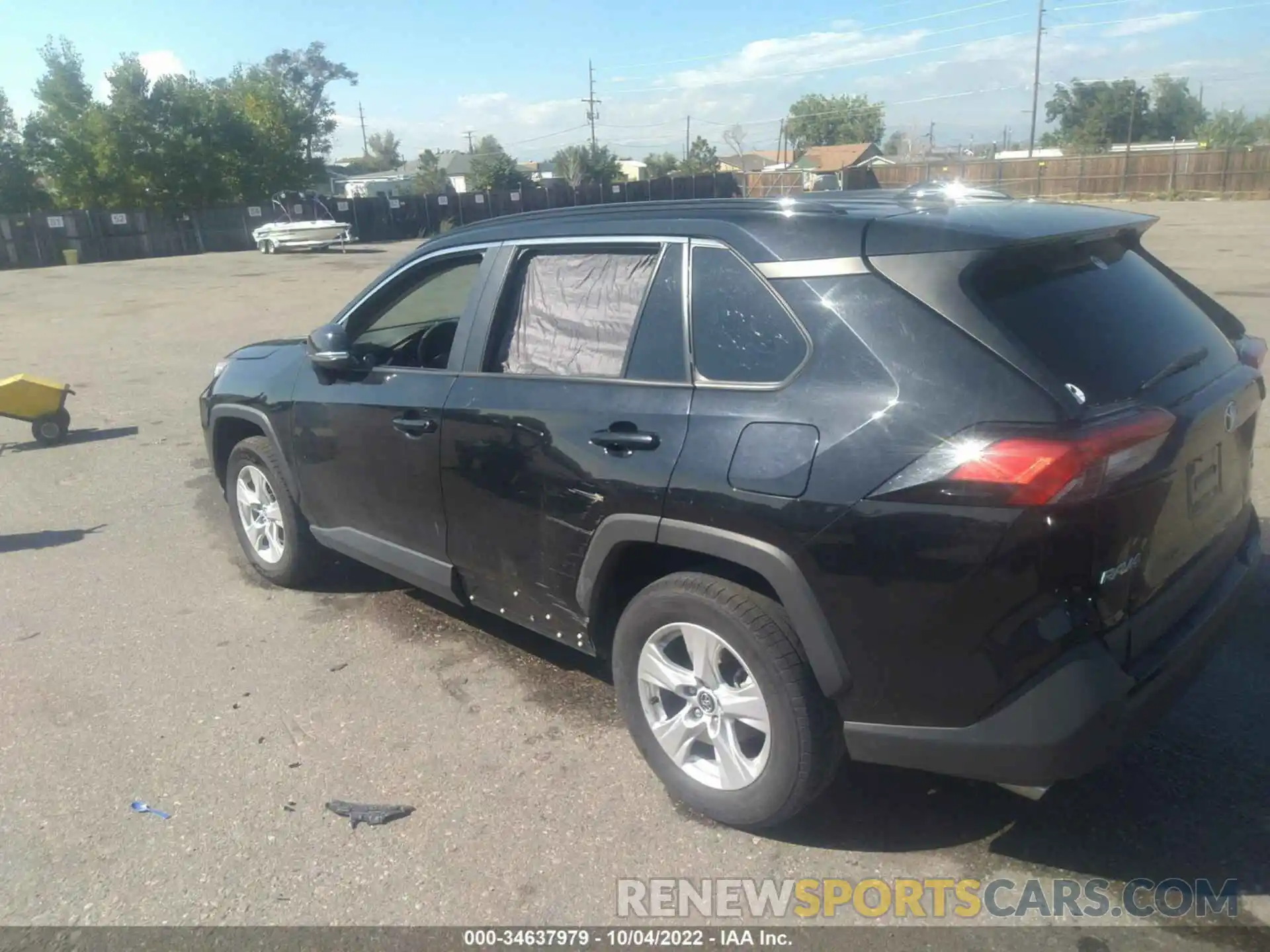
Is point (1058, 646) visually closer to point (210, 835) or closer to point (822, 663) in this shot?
point (822, 663)

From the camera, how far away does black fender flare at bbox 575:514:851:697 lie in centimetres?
279

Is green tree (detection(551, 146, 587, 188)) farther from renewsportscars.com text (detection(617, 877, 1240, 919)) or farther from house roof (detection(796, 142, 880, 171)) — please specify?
renewsportscars.com text (detection(617, 877, 1240, 919))

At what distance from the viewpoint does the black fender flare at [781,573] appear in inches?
110

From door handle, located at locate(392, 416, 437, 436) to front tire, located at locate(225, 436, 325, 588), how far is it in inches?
46.8

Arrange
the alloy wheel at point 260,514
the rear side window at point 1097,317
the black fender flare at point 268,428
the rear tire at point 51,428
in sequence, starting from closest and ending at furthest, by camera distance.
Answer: the rear side window at point 1097,317 < the black fender flare at point 268,428 < the alloy wheel at point 260,514 < the rear tire at point 51,428

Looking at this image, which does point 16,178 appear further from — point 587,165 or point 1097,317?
point 1097,317

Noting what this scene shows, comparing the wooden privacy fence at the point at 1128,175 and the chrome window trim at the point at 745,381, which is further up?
the chrome window trim at the point at 745,381

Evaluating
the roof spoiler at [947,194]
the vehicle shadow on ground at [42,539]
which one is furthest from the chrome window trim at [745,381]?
the vehicle shadow on ground at [42,539]

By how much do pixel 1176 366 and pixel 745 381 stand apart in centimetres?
124

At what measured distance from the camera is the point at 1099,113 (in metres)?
89.9

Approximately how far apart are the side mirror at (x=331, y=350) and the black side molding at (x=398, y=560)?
2.45 ft

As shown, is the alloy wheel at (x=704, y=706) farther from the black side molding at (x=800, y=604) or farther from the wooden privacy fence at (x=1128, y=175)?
the wooden privacy fence at (x=1128, y=175)

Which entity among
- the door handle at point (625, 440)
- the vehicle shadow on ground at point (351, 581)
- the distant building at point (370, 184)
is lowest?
the vehicle shadow on ground at point (351, 581)

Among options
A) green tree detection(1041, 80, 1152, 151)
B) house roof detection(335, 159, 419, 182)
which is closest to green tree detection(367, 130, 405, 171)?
house roof detection(335, 159, 419, 182)
